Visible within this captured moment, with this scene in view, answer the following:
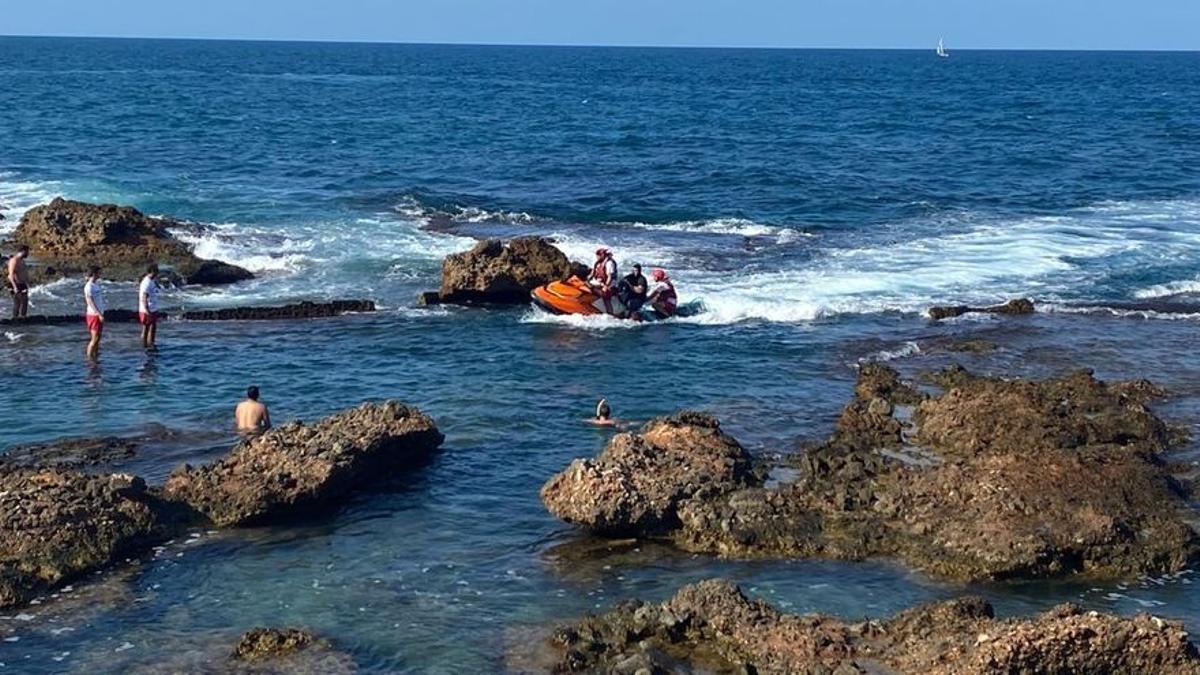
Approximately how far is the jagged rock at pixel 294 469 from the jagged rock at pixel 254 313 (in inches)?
385

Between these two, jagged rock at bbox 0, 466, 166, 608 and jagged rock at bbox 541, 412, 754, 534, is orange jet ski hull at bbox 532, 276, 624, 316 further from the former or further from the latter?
jagged rock at bbox 0, 466, 166, 608

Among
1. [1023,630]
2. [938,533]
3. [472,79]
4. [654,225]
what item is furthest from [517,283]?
[472,79]

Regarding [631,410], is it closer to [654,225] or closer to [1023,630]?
[1023,630]

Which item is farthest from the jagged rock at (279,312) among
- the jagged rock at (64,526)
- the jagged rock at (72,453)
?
the jagged rock at (64,526)

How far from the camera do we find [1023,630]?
11.9 metres

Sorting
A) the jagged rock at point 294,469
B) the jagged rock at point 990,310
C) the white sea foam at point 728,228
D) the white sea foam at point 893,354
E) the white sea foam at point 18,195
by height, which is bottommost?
the jagged rock at point 294,469

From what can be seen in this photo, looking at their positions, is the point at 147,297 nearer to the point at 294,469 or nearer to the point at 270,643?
the point at 294,469

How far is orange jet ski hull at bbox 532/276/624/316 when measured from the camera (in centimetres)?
2784

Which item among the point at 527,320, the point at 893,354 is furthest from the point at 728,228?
the point at 893,354

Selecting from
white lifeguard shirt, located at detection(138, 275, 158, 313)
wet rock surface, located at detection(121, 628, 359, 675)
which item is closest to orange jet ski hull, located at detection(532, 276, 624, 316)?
white lifeguard shirt, located at detection(138, 275, 158, 313)

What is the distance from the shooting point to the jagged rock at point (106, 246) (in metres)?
31.1

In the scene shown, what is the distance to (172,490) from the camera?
54.9 ft

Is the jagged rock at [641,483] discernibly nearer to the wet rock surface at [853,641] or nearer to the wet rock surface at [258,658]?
the wet rock surface at [853,641]

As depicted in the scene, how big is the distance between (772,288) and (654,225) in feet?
32.2
